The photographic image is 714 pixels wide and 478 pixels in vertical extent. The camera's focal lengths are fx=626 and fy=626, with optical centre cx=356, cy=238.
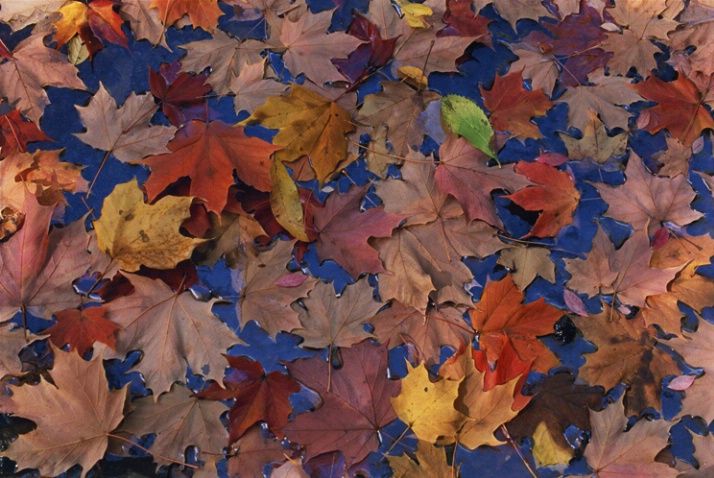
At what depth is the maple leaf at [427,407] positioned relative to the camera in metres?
1.15

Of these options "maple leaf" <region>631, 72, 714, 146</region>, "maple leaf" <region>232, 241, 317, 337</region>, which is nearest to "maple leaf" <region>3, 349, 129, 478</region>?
"maple leaf" <region>232, 241, 317, 337</region>

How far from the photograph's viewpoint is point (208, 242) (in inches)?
54.3

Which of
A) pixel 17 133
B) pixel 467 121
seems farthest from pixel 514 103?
pixel 17 133

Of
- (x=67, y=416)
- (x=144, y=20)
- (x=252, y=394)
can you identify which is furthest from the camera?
(x=144, y=20)

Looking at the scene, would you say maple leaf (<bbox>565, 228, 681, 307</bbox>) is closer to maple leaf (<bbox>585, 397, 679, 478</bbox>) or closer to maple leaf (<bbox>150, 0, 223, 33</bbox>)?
maple leaf (<bbox>585, 397, 679, 478</bbox>)

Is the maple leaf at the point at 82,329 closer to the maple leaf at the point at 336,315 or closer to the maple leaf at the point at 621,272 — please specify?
the maple leaf at the point at 336,315

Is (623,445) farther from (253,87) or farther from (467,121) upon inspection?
(253,87)

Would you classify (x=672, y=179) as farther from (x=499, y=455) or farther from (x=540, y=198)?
(x=499, y=455)

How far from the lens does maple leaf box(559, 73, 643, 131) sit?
1.58 meters

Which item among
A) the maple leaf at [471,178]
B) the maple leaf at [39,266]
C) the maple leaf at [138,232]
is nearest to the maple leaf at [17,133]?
the maple leaf at [39,266]

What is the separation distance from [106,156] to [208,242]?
0.36m

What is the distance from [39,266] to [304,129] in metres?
0.64

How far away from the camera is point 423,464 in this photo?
1.16 meters

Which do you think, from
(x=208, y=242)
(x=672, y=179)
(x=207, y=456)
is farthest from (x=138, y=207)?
(x=672, y=179)
